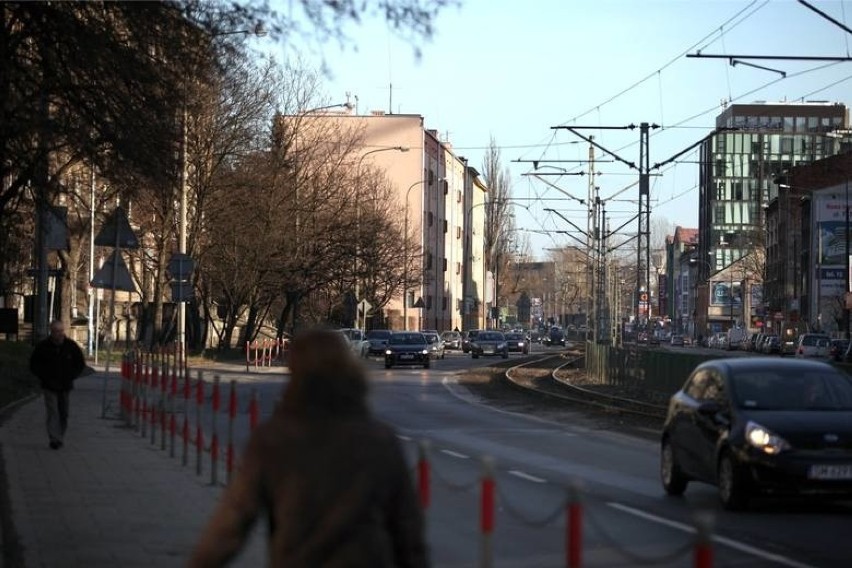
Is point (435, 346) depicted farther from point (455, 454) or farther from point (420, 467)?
point (420, 467)

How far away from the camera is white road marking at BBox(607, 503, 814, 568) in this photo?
10.3 m

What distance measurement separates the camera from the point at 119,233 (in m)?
22.9

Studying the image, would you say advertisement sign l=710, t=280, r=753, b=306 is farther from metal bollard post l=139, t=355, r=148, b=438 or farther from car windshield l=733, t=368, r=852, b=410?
car windshield l=733, t=368, r=852, b=410

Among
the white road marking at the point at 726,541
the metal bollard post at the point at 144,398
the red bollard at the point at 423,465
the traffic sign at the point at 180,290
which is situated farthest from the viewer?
the traffic sign at the point at 180,290

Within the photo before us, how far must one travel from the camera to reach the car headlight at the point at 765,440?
13094mm

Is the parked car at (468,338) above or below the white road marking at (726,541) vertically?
above

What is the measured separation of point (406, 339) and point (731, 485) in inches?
1711

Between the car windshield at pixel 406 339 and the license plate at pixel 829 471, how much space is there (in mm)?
43366

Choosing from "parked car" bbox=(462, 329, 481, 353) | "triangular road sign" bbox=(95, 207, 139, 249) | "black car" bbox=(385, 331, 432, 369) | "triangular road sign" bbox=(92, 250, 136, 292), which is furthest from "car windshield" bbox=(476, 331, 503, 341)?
"triangular road sign" bbox=(95, 207, 139, 249)

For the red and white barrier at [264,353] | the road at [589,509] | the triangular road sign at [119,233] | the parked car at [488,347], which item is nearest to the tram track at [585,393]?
the road at [589,509]

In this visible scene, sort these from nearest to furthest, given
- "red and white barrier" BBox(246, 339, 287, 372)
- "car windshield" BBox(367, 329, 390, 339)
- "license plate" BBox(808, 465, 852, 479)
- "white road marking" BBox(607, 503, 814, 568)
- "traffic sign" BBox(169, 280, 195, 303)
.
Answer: "white road marking" BBox(607, 503, 814, 568), "license plate" BBox(808, 465, 852, 479), "traffic sign" BBox(169, 280, 195, 303), "red and white barrier" BBox(246, 339, 287, 372), "car windshield" BBox(367, 329, 390, 339)

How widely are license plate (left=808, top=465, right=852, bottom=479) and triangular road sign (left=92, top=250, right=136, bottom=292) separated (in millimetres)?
13694

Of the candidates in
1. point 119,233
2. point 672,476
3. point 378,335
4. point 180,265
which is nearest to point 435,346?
point 378,335

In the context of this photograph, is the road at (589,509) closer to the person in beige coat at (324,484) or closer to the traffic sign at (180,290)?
the person in beige coat at (324,484)
